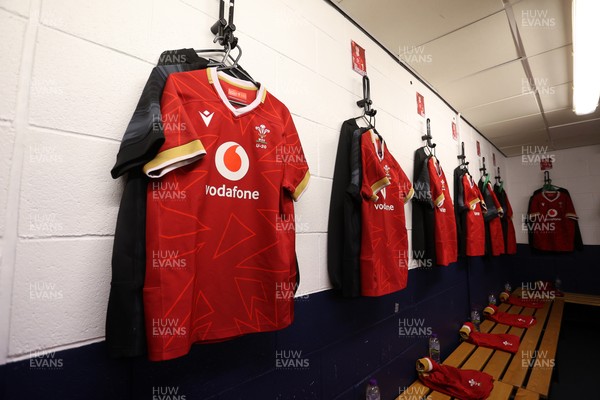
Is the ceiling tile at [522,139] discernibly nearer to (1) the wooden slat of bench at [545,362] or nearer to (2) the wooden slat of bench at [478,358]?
A: (1) the wooden slat of bench at [545,362]

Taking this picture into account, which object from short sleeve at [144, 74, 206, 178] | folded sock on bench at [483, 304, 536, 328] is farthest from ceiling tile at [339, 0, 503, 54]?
Result: folded sock on bench at [483, 304, 536, 328]

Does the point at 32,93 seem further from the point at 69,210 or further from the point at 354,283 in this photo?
the point at 354,283

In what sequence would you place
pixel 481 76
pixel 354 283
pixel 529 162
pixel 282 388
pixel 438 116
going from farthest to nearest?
pixel 529 162, pixel 438 116, pixel 481 76, pixel 354 283, pixel 282 388

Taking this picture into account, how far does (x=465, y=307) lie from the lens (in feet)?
9.20

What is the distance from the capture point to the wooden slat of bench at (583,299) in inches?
140

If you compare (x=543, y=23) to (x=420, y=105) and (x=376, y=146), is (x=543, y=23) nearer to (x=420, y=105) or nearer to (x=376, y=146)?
(x=420, y=105)

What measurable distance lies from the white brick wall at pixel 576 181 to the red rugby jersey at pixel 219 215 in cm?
541

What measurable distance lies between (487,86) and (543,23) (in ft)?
2.53

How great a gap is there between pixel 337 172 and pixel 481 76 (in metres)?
1.78

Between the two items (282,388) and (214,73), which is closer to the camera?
(214,73)

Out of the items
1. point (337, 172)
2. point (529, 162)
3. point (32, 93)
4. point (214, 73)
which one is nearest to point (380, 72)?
point (337, 172)

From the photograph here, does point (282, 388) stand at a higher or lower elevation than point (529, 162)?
lower
